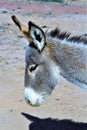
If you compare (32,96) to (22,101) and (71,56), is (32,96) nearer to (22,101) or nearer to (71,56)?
(71,56)

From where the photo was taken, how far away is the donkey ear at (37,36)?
5.00m

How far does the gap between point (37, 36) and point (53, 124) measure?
182 cm

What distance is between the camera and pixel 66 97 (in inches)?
294

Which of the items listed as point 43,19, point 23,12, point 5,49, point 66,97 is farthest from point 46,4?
point 66,97

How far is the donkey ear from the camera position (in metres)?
5.00

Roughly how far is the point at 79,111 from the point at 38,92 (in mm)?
1565

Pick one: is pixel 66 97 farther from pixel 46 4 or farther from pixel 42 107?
pixel 46 4

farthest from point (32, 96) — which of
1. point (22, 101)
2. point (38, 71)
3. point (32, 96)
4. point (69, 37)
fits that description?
point (22, 101)

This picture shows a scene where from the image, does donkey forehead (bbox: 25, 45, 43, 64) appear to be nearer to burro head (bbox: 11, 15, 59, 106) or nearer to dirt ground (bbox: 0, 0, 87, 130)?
burro head (bbox: 11, 15, 59, 106)

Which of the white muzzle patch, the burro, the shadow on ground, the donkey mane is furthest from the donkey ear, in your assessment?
the shadow on ground

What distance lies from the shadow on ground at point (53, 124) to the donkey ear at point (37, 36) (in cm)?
151

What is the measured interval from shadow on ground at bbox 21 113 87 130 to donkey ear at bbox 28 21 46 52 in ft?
4.96

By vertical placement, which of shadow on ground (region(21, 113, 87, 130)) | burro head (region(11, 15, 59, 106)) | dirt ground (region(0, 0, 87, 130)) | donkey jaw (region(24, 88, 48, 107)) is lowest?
dirt ground (region(0, 0, 87, 130))

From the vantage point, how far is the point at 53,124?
6535 millimetres
